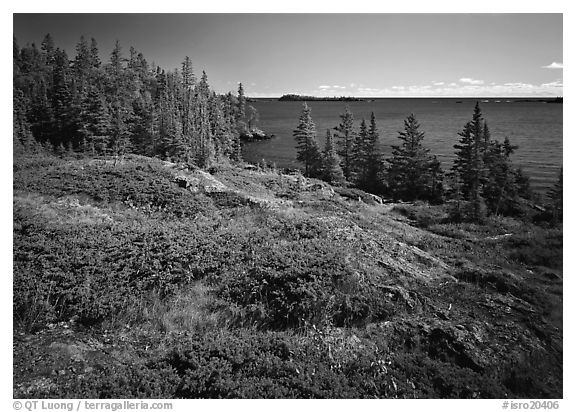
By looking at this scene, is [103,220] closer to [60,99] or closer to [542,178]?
[60,99]

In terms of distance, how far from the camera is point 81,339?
649 centimetres

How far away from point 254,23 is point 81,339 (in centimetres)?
879

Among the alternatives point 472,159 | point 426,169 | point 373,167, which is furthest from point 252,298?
point 373,167

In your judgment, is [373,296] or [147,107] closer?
[373,296]

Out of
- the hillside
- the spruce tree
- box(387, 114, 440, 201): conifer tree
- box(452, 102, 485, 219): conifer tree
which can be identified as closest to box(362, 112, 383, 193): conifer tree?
the spruce tree

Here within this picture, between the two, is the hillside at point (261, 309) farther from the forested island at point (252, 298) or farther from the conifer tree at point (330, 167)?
the conifer tree at point (330, 167)

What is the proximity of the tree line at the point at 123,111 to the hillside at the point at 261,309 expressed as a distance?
1467cm

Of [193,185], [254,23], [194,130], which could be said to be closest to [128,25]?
[254,23]

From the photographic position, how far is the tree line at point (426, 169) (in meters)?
24.2

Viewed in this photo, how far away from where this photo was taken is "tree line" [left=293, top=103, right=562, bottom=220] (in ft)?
79.3

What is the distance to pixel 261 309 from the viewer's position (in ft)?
25.5

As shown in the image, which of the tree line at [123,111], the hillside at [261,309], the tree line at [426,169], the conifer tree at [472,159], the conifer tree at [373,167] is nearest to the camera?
the hillside at [261,309]

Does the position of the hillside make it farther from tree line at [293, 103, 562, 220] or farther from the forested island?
tree line at [293, 103, 562, 220]

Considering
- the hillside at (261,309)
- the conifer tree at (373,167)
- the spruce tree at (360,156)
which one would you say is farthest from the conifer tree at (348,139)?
the hillside at (261,309)
